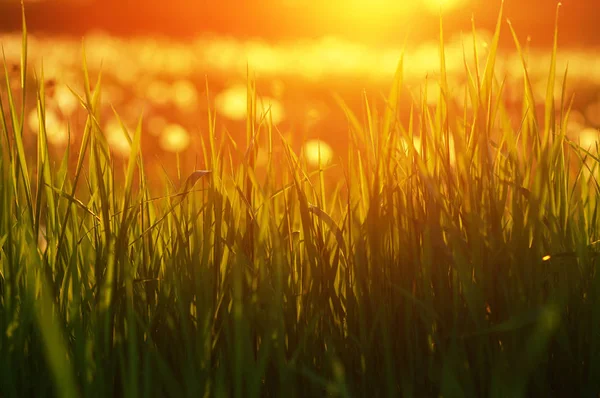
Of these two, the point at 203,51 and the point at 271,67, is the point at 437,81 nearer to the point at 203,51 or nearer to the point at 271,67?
the point at 271,67

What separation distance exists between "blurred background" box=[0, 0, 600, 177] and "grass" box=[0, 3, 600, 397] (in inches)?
6.4

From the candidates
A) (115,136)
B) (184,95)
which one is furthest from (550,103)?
(184,95)

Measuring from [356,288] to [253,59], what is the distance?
3.41 metres

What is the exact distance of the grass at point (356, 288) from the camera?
938 mm

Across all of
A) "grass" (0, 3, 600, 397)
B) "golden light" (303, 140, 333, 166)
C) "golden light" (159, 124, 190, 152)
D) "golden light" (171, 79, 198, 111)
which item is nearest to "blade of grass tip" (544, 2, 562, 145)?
"grass" (0, 3, 600, 397)

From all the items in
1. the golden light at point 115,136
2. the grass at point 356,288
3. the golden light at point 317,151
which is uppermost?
the golden light at point 115,136

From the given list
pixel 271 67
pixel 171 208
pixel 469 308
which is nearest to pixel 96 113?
pixel 171 208

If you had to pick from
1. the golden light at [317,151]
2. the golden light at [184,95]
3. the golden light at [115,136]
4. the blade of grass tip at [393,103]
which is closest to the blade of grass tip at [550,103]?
the blade of grass tip at [393,103]

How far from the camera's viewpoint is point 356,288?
3.27 ft

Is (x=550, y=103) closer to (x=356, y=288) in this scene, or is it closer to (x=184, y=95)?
(x=356, y=288)

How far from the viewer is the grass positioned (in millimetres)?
938

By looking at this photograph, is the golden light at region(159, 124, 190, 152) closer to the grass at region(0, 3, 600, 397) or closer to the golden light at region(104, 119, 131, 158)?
the golden light at region(104, 119, 131, 158)

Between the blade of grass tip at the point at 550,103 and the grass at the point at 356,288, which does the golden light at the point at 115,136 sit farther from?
the blade of grass tip at the point at 550,103

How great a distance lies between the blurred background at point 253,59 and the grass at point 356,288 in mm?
162
